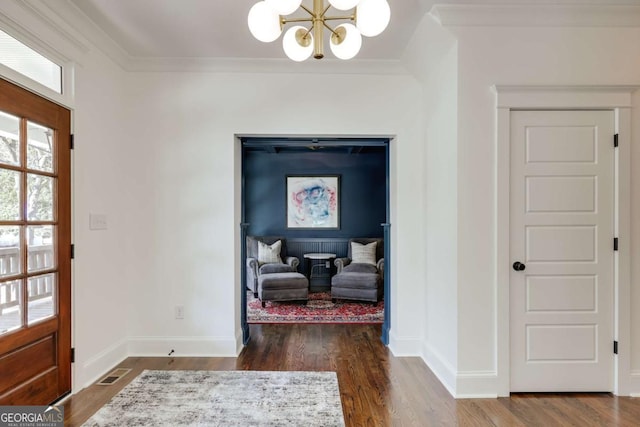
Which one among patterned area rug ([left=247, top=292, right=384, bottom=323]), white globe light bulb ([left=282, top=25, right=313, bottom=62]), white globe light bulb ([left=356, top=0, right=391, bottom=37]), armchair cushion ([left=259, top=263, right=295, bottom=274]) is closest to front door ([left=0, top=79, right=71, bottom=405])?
white globe light bulb ([left=282, top=25, right=313, bottom=62])

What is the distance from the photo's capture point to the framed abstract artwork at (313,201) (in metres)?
6.62

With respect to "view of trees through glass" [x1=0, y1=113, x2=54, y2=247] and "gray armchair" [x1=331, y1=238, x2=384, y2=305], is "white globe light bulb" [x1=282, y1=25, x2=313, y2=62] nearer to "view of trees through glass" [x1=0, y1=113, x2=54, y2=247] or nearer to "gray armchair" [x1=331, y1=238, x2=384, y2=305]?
"view of trees through glass" [x1=0, y1=113, x2=54, y2=247]

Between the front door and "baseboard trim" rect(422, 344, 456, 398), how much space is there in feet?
9.11

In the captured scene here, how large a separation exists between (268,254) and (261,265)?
0.26 metres

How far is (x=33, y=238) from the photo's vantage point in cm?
223

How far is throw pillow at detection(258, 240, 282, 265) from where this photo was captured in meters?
5.88

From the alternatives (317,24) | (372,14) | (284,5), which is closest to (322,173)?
(317,24)

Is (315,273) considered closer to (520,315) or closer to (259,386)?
(259,386)

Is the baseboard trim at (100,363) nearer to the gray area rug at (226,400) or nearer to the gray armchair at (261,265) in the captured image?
the gray area rug at (226,400)

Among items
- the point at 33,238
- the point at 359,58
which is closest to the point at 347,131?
the point at 359,58

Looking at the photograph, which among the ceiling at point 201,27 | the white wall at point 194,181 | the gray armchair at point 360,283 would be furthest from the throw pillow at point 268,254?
the ceiling at point 201,27

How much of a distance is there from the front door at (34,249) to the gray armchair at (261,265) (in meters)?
3.06

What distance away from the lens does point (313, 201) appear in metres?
6.64

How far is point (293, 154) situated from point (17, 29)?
4761 mm
